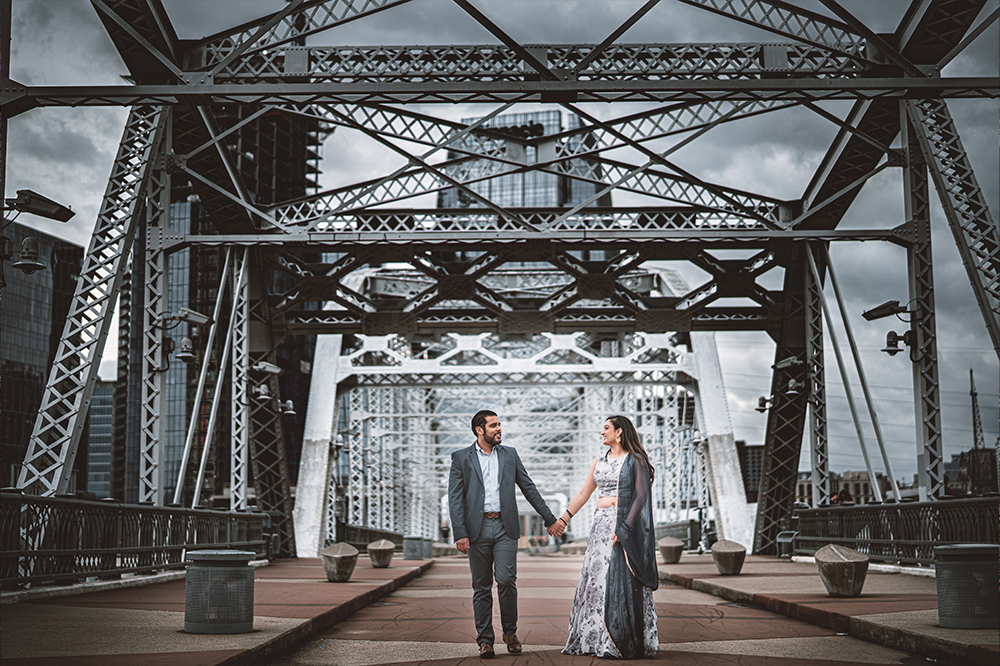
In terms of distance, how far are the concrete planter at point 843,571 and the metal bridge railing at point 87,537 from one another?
25.6 ft

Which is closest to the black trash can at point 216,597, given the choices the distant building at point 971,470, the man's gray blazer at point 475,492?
the man's gray blazer at point 475,492

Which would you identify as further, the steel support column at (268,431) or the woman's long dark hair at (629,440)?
the steel support column at (268,431)

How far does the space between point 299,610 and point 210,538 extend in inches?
342

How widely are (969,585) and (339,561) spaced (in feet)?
30.2

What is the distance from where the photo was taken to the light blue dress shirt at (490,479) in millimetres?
7910

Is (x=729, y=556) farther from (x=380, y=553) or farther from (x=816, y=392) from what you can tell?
(x=816, y=392)

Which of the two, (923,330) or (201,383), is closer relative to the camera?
(923,330)

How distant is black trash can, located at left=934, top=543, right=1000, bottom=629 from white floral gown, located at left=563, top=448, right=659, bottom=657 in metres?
2.00

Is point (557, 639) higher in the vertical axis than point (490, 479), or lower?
lower

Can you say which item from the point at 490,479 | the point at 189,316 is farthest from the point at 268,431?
the point at 490,479

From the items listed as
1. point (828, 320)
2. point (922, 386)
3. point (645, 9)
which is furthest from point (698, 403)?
point (645, 9)

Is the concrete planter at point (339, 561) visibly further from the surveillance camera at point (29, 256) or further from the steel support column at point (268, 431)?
the steel support column at point (268, 431)

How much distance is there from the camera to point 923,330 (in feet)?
56.7

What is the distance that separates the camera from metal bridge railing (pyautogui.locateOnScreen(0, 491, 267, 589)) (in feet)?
34.4
